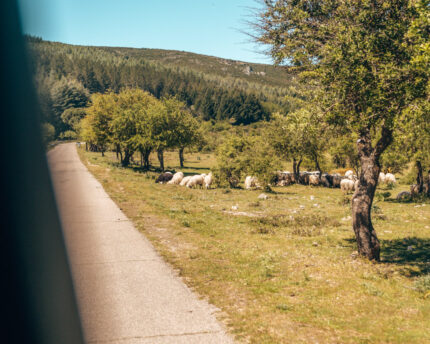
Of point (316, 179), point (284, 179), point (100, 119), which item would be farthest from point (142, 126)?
point (316, 179)

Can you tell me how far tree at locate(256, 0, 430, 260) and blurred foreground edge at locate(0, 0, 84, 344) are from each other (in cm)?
728

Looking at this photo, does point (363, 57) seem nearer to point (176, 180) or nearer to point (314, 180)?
point (176, 180)

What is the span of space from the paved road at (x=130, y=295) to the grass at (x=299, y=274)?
19.4 inches

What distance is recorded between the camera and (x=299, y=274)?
28.9 ft

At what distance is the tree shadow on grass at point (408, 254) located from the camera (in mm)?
9883

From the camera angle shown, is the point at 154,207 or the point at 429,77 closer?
the point at 429,77

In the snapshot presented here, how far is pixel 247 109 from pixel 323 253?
182 meters

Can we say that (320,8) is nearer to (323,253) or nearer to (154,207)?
(323,253)

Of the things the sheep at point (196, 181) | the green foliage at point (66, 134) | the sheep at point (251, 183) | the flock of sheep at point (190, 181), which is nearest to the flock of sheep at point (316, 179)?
the sheep at point (251, 183)

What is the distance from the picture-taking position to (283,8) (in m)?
10.2

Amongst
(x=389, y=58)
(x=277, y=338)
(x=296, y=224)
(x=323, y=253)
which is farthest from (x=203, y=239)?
(x=389, y=58)

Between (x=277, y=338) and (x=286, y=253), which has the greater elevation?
(x=277, y=338)

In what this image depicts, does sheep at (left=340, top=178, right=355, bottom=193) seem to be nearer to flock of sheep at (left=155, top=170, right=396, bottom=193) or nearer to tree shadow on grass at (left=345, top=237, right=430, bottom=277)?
flock of sheep at (left=155, top=170, right=396, bottom=193)

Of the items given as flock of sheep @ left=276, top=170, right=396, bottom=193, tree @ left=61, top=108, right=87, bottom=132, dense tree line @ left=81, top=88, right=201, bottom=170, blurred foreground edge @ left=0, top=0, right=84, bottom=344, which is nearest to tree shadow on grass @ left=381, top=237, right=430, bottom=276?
blurred foreground edge @ left=0, top=0, right=84, bottom=344
